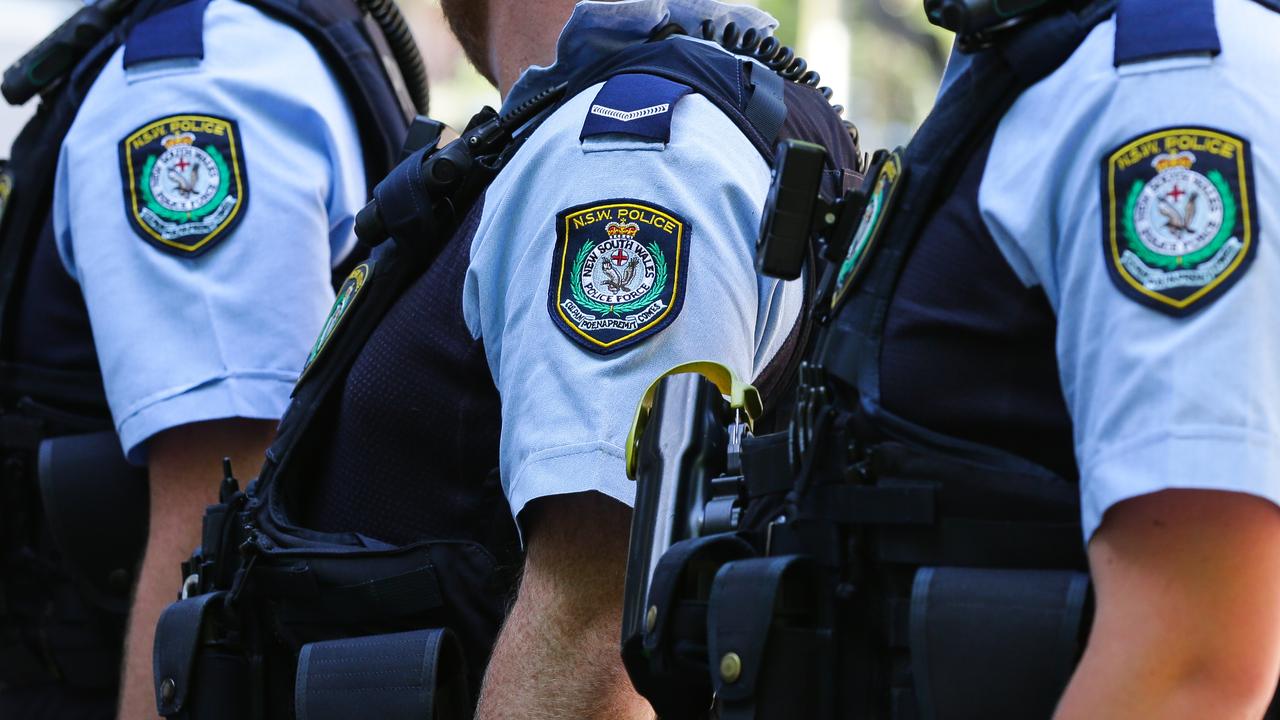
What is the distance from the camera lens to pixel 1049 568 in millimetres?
1221

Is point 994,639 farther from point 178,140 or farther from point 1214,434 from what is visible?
point 178,140

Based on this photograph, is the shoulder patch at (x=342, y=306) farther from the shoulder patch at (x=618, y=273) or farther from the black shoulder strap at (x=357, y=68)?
the black shoulder strap at (x=357, y=68)

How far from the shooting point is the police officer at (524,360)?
1.68 m

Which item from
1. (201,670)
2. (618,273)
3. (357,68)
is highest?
(357,68)

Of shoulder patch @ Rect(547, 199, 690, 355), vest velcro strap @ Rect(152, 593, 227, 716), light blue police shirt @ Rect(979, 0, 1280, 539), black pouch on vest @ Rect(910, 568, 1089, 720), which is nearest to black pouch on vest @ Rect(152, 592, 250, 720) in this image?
vest velcro strap @ Rect(152, 593, 227, 716)

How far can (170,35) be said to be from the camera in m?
2.38

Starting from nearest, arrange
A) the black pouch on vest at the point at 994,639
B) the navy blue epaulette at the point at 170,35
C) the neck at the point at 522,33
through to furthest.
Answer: the black pouch on vest at the point at 994,639, the neck at the point at 522,33, the navy blue epaulette at the point at 170,35

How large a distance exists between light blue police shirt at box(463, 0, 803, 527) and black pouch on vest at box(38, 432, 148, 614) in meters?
0.92

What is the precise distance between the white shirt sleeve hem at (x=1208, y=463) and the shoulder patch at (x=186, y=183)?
1521mm

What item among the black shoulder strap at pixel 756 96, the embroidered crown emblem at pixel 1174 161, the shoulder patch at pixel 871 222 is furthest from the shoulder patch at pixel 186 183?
the embroidered crown emblem at pixel 1174 161

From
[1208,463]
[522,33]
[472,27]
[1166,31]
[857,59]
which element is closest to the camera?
[1208,463]

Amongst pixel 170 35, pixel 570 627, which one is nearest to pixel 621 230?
pixel 570 627

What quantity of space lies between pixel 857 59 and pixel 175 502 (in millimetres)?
11259

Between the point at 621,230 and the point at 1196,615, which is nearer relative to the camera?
the point at 1196,615
